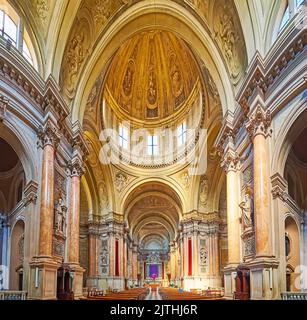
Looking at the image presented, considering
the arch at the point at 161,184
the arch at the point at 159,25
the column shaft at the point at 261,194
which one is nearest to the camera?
the column shaft at the point at 261,194

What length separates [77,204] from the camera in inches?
778

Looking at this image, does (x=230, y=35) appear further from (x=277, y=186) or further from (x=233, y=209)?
(x=277, y=186)

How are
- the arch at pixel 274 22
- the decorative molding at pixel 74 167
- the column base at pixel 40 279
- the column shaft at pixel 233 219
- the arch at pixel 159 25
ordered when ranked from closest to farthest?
the arch at pixel 274 22 < the column base at pixel 40 279 < the column shaft at pixel 233 219 < the decorative molding at pixel 74 167 < the arch at pixel 159 25

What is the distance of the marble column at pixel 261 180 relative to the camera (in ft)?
44.7

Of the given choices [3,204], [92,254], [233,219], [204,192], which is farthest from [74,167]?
[204,192]

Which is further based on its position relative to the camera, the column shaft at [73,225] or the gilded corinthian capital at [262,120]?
the column shaft at [73,225]

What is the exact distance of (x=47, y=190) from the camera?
15547mm

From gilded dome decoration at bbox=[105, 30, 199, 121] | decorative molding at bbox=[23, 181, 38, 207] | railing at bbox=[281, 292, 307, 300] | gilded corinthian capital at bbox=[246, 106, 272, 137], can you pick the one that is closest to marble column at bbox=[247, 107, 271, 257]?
gilded corinthian capital at bbox=[246, 106, 272, 137]

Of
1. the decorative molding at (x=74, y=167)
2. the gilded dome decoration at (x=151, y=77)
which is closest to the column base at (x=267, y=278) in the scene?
the decorative molding at (x=74, y=167)

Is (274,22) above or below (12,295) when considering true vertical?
above

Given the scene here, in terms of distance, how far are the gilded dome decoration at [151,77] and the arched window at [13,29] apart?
14656 mm

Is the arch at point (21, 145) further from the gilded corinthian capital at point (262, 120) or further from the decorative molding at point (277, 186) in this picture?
the decorative molding at point (277, 186)

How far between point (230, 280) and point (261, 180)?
19.7 ft
